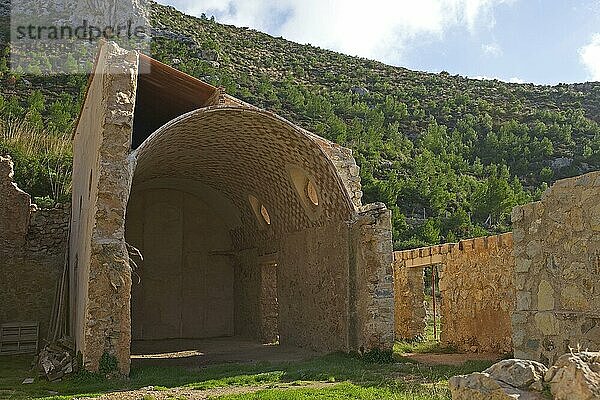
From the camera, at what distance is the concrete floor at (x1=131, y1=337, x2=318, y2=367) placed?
12.9 m

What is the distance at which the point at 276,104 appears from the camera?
39812 millimetres

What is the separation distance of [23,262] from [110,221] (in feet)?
23.9

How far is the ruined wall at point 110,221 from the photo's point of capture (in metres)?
9.47

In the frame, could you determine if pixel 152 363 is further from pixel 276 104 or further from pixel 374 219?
pixel 276 104

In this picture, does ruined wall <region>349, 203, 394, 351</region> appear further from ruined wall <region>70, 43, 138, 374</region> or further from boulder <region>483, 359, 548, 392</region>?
boulder <region>483, 359, 548, 392</region>

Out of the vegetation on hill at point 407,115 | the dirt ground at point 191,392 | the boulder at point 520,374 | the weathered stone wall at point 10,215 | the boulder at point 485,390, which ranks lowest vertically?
the dirt ground at point 191,392

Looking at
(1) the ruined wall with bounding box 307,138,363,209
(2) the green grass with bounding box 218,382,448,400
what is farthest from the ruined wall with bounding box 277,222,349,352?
(2) the green grass with bounding box 218,382,448,400

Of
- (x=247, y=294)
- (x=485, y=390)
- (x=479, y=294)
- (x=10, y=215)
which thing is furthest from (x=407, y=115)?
(x=485, y=390)

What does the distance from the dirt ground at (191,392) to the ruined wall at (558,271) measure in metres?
3.23

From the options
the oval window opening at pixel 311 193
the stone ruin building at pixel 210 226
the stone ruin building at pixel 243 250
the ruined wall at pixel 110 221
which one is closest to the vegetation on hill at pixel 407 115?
the stone ruin building at pixel 210 226

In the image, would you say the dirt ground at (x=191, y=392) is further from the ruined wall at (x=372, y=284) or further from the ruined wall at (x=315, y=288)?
the ruined wall at (x=315, y=288)

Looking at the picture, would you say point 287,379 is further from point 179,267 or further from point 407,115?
point 407,115

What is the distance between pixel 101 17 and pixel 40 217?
28.8m

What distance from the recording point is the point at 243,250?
1900 cm
